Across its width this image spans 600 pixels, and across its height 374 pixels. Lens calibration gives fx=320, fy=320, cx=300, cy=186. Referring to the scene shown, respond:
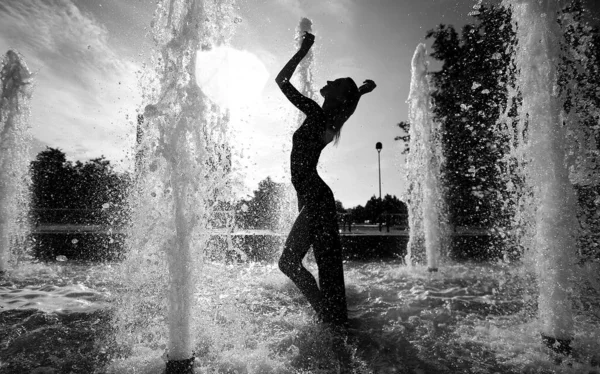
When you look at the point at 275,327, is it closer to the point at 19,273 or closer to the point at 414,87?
the point at 19,273

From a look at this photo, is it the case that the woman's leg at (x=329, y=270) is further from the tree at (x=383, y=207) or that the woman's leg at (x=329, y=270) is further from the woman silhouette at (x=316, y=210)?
the tree at (x=383, y=207)

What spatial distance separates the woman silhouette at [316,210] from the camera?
2.73 m

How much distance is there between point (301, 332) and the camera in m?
2.62

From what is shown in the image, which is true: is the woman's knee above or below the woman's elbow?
below

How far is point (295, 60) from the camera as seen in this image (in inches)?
112

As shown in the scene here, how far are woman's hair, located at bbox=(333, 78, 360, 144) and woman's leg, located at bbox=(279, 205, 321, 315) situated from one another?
88 centimetres

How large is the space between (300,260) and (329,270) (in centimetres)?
27

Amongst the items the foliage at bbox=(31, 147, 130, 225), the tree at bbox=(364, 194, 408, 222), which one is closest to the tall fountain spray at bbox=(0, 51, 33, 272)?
the foliage at bbox=(31, 147, 130, 225)

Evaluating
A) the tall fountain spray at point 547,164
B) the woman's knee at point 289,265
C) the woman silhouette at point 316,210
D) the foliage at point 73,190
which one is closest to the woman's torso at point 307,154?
the woman silhouette at point 316,210

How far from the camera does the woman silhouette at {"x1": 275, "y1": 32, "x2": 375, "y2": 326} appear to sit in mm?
2729

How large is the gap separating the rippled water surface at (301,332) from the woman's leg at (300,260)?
0.27 m

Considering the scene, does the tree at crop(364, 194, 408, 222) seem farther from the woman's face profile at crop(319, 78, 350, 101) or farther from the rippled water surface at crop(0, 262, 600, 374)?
the woman's face profile at crop(319, 78, 350, 101)

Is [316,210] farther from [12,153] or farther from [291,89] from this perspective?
[12,153]

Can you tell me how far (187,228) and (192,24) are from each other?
5.38 feet
